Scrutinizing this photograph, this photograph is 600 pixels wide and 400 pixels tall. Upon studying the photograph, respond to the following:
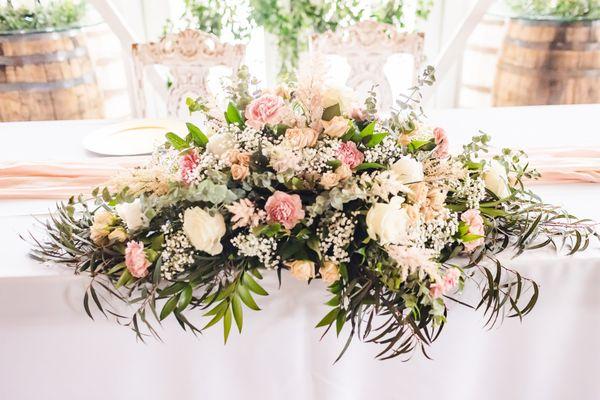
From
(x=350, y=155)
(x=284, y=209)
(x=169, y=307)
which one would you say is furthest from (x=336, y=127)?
(x=169, y=307)

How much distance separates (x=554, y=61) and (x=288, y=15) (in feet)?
4.37

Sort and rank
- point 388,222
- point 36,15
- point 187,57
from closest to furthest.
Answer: point 388,222
point 187,57
point 36,15

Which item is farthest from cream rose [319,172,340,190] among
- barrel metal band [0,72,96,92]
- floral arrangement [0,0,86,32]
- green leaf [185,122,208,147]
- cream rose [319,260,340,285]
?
floral arrangement [0,0,86,32]

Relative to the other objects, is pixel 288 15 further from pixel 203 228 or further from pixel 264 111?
pixel 203 228

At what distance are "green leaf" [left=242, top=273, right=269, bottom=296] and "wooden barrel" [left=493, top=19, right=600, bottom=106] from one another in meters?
2.21

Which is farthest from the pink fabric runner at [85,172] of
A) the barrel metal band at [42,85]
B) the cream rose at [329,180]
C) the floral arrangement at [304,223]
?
the barrel metal band at [42,85]

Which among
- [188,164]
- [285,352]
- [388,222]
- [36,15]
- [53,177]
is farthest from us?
[36,15]

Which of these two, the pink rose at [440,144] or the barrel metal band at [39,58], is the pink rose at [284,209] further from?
the barrel metal band at [39,58]

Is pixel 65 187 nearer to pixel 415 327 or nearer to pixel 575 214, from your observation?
pixel 415 327

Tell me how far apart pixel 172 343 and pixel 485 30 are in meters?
2.61

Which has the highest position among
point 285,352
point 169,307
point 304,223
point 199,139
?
point 199,139

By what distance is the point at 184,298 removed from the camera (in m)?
0.77

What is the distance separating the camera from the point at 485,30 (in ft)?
9.46

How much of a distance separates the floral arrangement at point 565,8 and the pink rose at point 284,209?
2.29m
